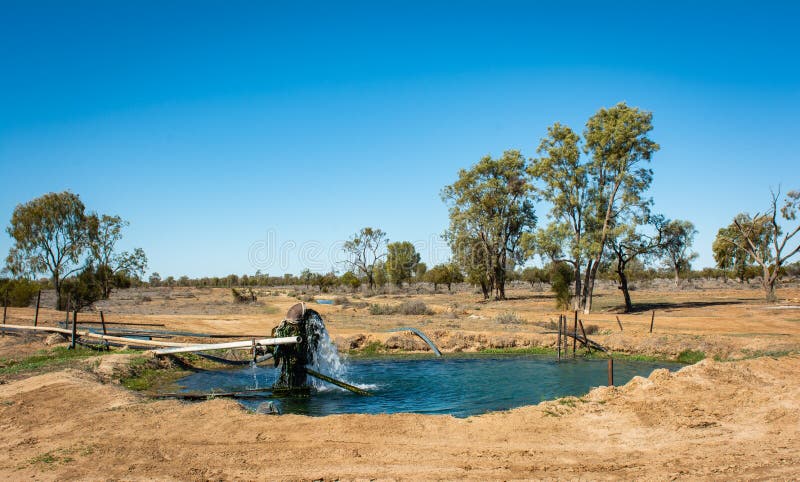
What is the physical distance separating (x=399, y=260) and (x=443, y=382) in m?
72.7

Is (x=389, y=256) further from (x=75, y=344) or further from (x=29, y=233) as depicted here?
(x=75, y=344)

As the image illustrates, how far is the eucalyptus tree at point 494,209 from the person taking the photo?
170 feet

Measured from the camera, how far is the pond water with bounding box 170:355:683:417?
516 inches

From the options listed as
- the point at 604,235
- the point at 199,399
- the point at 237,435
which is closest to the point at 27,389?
the point at 199,399

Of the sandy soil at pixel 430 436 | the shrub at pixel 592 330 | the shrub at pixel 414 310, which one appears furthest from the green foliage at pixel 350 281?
the sandy soil at pixel 430 436

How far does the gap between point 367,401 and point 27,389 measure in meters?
8.06

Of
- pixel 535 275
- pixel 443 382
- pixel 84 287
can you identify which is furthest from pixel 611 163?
pixel 535 275

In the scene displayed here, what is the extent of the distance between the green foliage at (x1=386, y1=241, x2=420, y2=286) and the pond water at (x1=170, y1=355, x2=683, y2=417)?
66239 millimetres

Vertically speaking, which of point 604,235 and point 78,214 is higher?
point 78,214

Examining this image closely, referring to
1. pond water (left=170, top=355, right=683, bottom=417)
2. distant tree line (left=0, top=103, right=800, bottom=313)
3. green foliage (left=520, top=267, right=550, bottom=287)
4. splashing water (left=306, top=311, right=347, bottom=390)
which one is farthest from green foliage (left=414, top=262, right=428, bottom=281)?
splashing water (left=306, top=311, right=347, bottom=390)

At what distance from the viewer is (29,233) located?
141 ft

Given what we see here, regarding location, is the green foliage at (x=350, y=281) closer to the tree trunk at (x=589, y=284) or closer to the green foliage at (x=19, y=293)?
the green foliage at (x=19, y=293)

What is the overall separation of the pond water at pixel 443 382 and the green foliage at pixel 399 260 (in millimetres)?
66239

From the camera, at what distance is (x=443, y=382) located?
16.1 m
